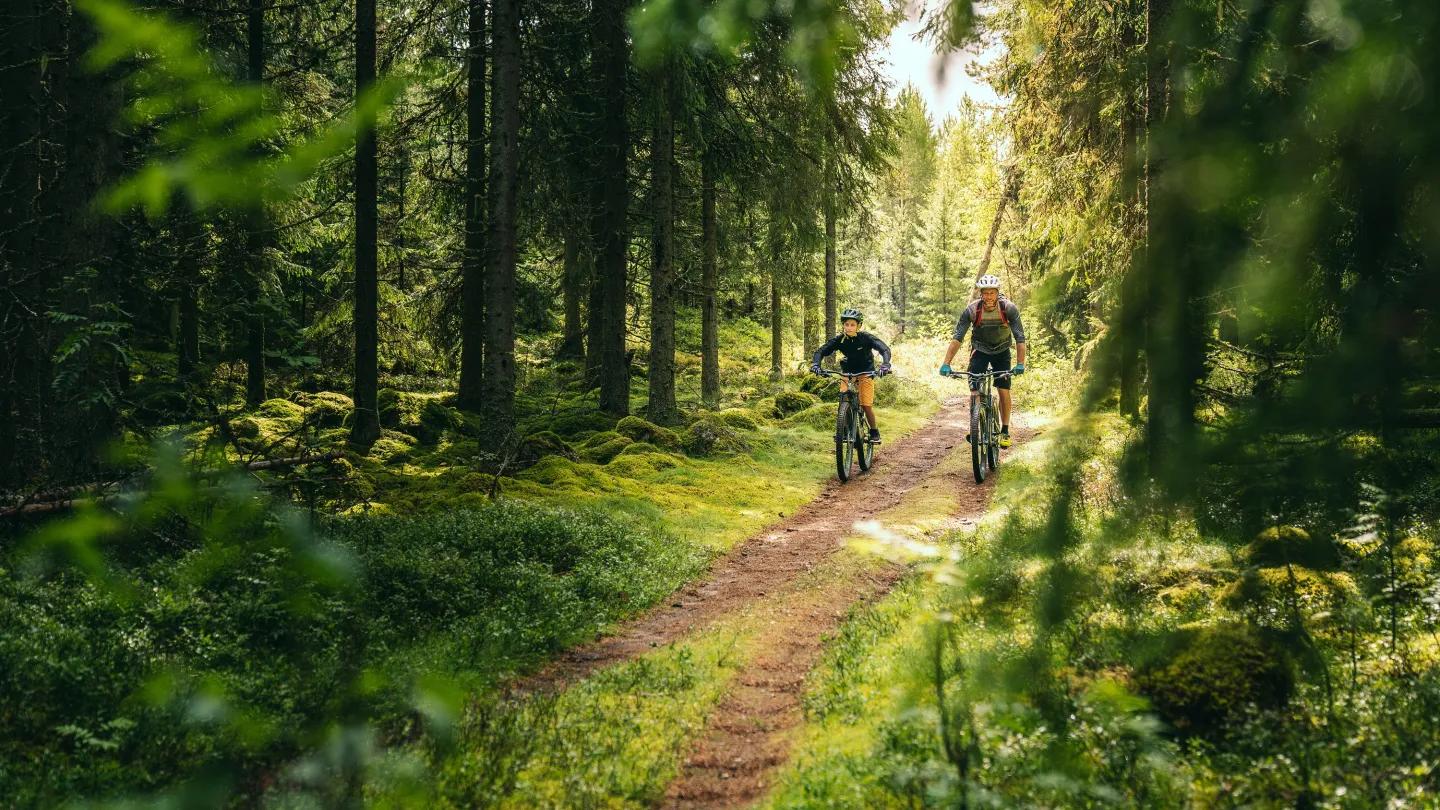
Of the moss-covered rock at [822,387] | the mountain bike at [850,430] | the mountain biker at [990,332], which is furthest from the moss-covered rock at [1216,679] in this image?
the moss-covered rock at [822,387]

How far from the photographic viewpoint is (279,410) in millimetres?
18094

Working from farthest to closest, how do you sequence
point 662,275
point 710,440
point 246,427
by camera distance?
point 662,275 → point 710,440 → point 246,427

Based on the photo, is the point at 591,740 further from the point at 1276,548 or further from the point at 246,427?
the point at 246,427

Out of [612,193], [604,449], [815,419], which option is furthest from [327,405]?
[815,419]

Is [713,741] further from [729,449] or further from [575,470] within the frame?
[729,449]

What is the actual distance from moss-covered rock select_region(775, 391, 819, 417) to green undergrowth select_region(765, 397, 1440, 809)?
1607 centimetres

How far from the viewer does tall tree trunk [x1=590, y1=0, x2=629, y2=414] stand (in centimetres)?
1616

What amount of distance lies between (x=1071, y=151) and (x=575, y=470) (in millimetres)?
10774

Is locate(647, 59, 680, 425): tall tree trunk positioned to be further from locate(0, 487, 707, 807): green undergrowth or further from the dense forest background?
locate(0, 487, 707, 807): green undergrowth

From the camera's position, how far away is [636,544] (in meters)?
9.41

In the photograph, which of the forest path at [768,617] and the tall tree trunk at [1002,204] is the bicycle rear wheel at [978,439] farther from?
the tall tree trunk at [1002,204]

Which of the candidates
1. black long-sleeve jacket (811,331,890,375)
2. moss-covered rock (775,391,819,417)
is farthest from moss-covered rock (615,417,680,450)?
moss-covered rock (775,391,819,417)

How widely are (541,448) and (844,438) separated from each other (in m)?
5.22

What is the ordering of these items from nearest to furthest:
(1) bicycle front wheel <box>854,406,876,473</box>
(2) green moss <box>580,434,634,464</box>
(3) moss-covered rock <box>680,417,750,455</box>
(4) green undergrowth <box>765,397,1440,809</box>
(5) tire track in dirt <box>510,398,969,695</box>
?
(4) green undergrowth <box>765,397,1440,809</box> < (5) tire track in dirt <box>510,398,969,695</box> < (1) bicycle front wheel <box>854,406,876,473</box> < (2) green moss <box>580,434,634,464</box> < (3) moss-covered rock <box>680,417,750,455</box>
